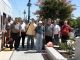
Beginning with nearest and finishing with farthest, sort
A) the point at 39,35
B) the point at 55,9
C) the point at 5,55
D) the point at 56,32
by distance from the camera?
the point at 5,55, the point at 39,35, the point at 56,32, the point at 55,9

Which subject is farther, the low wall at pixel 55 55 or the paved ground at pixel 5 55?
the paved ground at pixel 5 55

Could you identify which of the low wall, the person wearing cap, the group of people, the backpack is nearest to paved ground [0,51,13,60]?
the group of people

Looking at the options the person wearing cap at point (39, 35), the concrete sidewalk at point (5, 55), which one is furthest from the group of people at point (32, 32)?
the concrete sidewalk at point (5, 55)

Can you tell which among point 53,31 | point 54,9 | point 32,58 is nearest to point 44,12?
point 54,9

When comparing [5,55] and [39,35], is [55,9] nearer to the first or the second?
[39,35]

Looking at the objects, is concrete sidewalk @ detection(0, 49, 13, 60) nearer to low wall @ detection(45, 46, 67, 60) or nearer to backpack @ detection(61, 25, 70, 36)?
low wall @ detection(45, 46, 67, 60)

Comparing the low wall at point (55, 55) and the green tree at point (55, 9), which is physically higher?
the green tree at point (55, 9)

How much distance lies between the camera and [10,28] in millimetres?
19609

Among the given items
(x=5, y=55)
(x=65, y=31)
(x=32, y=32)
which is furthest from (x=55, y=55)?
(x=65, y=31)

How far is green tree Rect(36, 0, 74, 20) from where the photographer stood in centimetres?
2910

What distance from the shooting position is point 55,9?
29.9m

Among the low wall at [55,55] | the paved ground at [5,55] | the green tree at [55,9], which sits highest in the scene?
the green tree at [55,9]

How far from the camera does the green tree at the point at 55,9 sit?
95.5 feet

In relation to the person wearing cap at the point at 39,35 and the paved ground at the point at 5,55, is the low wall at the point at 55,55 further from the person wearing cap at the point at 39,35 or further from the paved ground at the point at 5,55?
the person wearing cap at the point at 39,35
